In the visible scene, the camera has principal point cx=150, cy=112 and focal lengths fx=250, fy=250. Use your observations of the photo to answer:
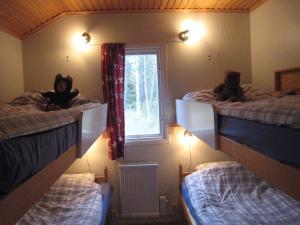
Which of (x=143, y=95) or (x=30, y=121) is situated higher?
(x=143, y=95)

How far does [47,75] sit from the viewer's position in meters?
3.06

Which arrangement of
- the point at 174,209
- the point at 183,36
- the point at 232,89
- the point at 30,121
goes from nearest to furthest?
1. the point at 30,121
2. the point at 232,89
3. the point at 183,36
4. the point at 174,209

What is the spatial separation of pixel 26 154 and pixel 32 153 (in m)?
0.06

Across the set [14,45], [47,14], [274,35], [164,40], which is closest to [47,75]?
[14,45]

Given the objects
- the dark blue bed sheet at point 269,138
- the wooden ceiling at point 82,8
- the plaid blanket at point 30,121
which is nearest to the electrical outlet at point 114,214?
the plaid blanket at point 30,121

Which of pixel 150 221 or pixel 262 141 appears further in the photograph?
pixel 150 221

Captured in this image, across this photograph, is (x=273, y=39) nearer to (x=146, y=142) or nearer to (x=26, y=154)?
(x=146, y=142)

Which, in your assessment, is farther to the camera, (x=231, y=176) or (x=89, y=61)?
(x=89, y=61)

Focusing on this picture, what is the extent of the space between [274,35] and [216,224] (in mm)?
2037

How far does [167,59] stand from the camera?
10.1 feet

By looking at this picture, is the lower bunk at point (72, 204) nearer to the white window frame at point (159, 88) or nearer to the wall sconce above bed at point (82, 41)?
the white window frame at point (159, 88)

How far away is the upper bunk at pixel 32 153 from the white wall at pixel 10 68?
143 cm

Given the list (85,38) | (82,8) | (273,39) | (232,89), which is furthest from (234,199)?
(82,8)

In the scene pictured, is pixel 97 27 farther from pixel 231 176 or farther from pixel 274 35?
pixel 231 176
